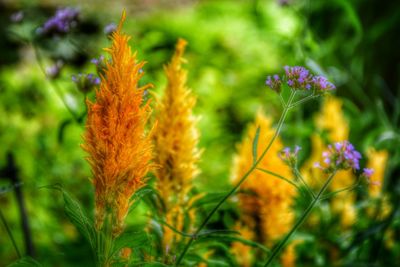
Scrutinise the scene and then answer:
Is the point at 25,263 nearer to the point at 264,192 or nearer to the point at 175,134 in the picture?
the point at 175,134

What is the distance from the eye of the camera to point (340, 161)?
4.25ft

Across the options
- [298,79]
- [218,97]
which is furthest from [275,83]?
[218,97]

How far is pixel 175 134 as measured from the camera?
59.6 inches

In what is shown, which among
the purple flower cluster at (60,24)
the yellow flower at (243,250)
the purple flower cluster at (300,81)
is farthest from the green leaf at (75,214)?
the purple flower cluster at (60,24)

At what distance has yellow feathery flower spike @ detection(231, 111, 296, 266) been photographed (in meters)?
1.85

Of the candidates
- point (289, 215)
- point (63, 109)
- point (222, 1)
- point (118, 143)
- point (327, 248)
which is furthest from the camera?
point (222, 1)

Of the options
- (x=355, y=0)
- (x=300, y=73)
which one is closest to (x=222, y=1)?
(x=355, y=0)

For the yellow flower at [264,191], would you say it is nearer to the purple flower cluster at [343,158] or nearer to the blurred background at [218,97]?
the blurred background at [218,97]

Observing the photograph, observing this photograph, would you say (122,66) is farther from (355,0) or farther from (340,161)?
(355,0)

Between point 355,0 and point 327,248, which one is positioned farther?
point 355,0

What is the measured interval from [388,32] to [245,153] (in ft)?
9.25

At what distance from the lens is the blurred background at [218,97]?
2.24 metres

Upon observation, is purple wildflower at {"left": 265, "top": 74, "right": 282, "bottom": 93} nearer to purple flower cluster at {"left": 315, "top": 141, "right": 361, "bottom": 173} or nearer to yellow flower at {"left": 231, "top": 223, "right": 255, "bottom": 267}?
purple flower cluster at {"left": 315, "top": 141, "right": 361, "bottom": 173}

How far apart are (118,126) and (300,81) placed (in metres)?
0.47
